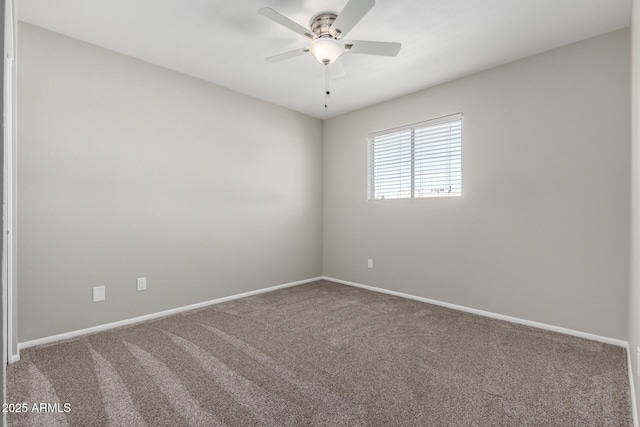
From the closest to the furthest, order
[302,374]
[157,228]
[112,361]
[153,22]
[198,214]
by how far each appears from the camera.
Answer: [302,374]
[112,361]
[153,22]
[157,228]
[198,214]

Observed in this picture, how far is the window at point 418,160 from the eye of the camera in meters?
3.51

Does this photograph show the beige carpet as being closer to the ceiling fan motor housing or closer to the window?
the window

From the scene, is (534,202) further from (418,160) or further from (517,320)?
(418,160)

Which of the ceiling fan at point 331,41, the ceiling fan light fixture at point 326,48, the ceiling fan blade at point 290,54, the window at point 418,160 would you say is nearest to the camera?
the ceiling fan at point 331,41

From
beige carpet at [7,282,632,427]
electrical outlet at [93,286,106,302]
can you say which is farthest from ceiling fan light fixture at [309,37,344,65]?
electrical outlet at [93,286,106,302]

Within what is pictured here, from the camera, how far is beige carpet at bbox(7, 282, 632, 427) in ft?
5.39

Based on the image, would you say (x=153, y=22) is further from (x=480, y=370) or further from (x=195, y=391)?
(x=480, y=370)

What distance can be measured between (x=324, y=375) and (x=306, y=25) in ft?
8.42

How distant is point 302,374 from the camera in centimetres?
206

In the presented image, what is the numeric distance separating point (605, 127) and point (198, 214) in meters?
3.82

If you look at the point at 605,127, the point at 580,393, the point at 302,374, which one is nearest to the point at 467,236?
the point at 605,127

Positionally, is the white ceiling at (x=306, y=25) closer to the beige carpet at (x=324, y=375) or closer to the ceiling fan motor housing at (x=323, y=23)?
the ceiling fan motor housing at (x=323, y=23)

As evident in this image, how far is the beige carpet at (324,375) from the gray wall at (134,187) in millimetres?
477

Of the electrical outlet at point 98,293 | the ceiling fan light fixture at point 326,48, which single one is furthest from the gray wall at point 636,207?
the electrical outlet at point 98,293
